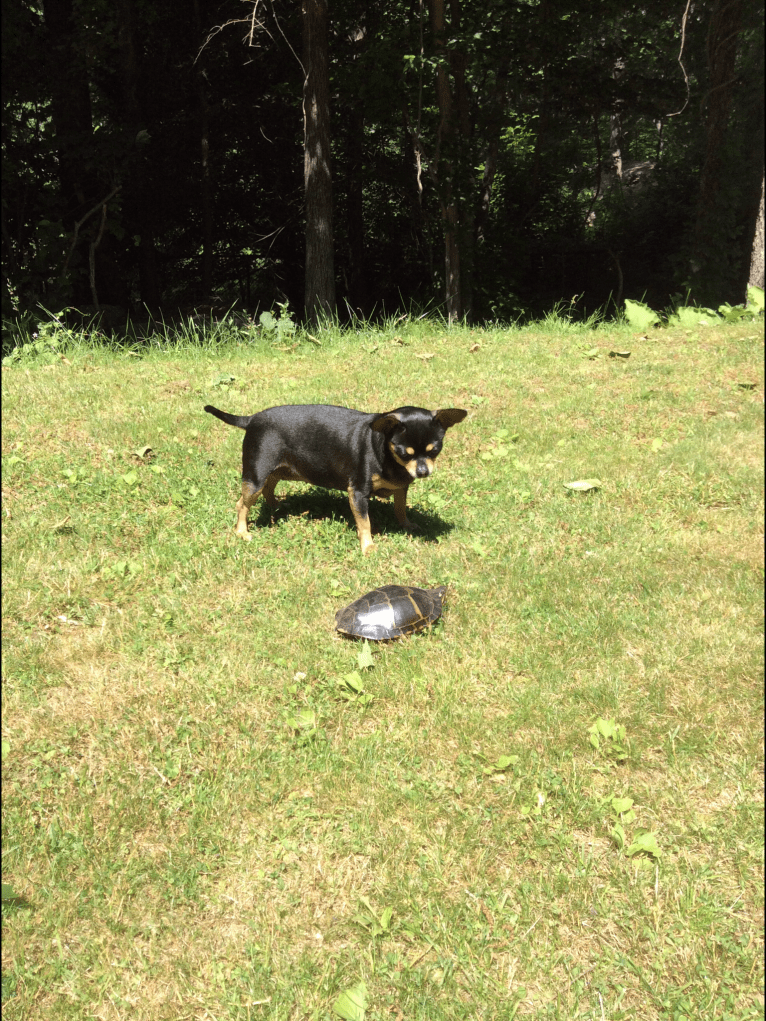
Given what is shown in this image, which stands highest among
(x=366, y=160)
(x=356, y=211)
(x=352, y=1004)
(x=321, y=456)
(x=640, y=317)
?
(x=366, y=160)

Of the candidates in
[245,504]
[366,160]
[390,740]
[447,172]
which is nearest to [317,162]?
[447,172]

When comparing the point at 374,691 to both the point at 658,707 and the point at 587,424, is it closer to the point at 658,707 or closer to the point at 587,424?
the point at 658,707

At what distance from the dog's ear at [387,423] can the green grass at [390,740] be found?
2.93 ft

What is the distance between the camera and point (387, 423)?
4188mm

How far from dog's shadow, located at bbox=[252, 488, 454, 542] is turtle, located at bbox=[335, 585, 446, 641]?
98 cm

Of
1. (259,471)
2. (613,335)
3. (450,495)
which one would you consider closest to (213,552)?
(259,471)

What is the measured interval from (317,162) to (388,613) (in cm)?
866

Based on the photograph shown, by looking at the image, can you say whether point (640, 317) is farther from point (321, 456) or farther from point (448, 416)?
point (448, 416)

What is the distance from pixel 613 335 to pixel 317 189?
4.79 meters

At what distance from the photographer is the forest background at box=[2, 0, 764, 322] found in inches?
402

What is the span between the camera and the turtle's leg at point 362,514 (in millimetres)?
4867

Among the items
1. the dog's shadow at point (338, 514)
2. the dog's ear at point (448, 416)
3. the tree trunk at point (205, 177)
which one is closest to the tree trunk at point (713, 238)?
the dog's shadow at point (338, 514)

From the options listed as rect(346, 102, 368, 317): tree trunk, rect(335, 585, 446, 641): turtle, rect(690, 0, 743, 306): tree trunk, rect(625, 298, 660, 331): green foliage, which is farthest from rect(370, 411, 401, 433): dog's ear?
rect(346, 102, 368, 317): tree trunk

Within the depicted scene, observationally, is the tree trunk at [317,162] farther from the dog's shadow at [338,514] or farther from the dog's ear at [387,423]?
the dog's ear at [387,423]
